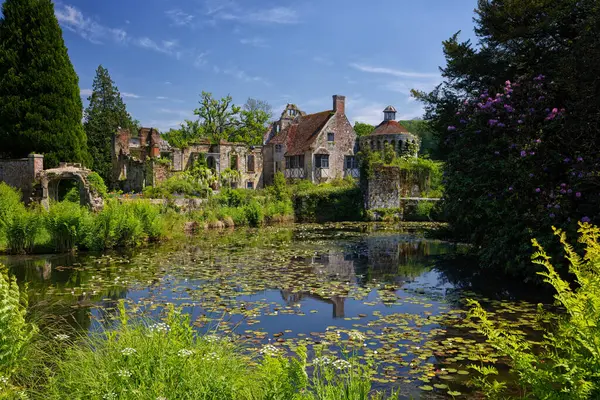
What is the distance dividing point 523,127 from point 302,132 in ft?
102

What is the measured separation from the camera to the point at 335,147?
1533 inches

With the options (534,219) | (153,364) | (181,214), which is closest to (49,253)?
(181,214)

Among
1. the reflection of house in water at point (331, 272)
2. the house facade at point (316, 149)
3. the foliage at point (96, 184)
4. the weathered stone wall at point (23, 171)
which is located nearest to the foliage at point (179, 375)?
the reflection of house in water at point (331, 272)

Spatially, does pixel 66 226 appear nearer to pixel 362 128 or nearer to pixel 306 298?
pixel 306 298

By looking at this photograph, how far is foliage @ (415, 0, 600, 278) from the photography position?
9445 millimetres

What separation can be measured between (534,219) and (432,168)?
857 inches

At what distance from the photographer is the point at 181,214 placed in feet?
73.5

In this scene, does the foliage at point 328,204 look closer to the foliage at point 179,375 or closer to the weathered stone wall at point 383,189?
the weathered stone wall at point 383,189

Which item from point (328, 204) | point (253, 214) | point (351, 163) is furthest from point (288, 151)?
point (253, 214)

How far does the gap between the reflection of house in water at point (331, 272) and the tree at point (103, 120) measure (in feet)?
81.7

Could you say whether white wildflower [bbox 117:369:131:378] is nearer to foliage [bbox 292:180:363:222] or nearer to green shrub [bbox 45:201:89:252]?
green shrub [bbox 45:201:89:252]

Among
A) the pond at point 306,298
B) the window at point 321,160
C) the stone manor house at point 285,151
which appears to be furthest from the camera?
the window at point 321,160

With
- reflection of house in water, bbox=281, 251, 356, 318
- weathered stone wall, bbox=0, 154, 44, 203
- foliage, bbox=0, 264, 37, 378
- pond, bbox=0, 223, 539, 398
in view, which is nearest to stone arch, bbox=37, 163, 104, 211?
weathered stone wall, bbox=0, 154, 44, 203

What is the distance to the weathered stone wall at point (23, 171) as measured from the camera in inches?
822
